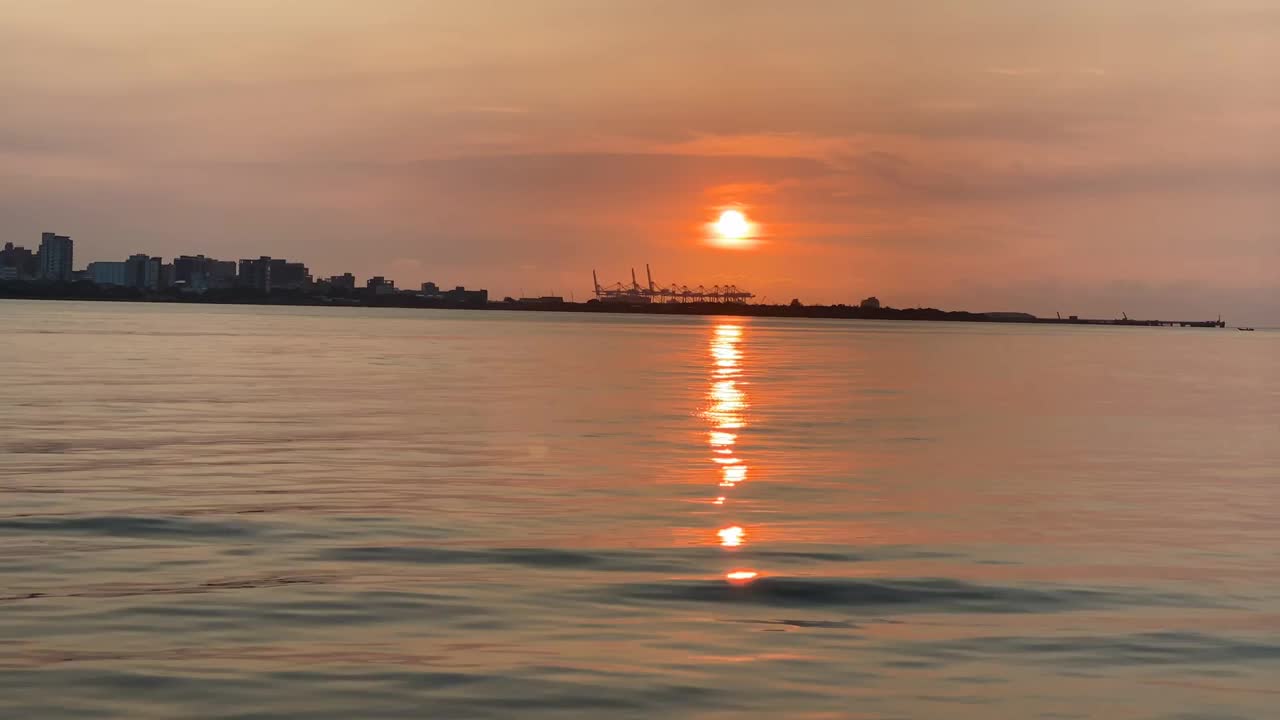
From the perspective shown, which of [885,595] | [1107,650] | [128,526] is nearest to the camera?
[1107,650]

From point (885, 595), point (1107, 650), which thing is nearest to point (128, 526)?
point (885, 595)

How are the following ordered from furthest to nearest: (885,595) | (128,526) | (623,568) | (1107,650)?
1. (128,526)
2. (623,568)
3. (885,595)
4. (1107,650)

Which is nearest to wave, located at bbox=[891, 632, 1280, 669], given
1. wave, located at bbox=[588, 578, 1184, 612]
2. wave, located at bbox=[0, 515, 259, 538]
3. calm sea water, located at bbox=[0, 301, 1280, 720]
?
calm sea water, located at bbox=[0, 301, 1280, 720]

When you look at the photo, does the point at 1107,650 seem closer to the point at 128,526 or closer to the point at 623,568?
the point at 623,568

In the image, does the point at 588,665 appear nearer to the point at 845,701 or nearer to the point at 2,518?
the point at 845,701

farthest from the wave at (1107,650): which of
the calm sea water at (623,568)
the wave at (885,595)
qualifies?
the wave at (885,595)

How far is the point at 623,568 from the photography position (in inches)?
760

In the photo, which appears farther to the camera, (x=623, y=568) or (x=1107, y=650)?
(x=623, y=568)

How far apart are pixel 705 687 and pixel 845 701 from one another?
1303mm

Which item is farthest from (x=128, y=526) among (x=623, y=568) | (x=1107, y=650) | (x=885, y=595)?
(x=1107, y=650)

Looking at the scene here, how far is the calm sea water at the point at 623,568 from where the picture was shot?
43.4ft

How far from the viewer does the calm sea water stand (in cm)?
1323

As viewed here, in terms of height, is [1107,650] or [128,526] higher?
[1107,650]

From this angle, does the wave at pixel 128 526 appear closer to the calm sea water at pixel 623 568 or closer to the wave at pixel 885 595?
the calm sea water at pixel 623 568
